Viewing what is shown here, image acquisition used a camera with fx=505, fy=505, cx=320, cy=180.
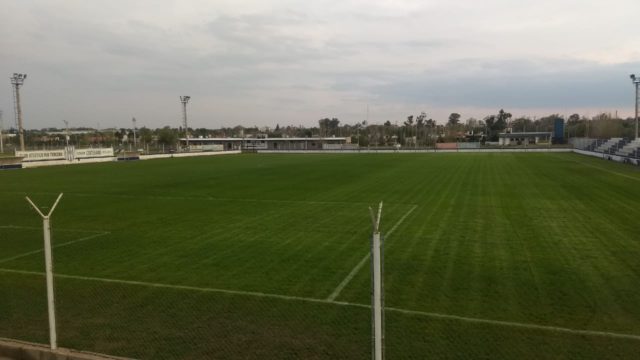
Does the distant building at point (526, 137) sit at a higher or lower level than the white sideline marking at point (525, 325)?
higher

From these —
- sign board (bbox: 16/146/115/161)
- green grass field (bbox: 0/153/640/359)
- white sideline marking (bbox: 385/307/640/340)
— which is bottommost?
green grass field (bbox: 0/153/640/359)

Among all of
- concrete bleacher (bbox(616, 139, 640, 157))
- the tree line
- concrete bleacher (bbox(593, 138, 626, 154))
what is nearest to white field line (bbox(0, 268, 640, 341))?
concrete bleacher (bbox(616, 139, 640, 157))

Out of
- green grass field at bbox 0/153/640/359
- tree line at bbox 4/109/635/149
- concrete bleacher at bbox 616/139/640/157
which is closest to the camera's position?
green grass field at bbox 0/153/640/359

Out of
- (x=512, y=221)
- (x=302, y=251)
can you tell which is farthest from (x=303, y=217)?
(x=512, y=221)

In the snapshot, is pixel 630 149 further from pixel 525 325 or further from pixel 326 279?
pixel 525 325

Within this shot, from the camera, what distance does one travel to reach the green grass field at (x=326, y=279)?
6840 mm

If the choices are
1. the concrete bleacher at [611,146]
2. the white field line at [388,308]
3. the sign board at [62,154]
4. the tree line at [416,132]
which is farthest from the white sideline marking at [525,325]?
the tree line at [416,132]

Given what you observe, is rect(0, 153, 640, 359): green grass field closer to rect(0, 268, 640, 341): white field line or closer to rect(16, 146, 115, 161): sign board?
rect(0, 268, 640, 341): white field line

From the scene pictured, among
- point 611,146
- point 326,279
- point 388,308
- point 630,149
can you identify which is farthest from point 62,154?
point 611,146

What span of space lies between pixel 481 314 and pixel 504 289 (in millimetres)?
1499

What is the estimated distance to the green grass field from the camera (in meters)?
6.84

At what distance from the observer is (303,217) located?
56.8 ft

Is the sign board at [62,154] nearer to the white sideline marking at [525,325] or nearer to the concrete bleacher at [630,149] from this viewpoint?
the white sideline marking at [525,325]

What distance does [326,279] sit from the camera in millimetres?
9781
